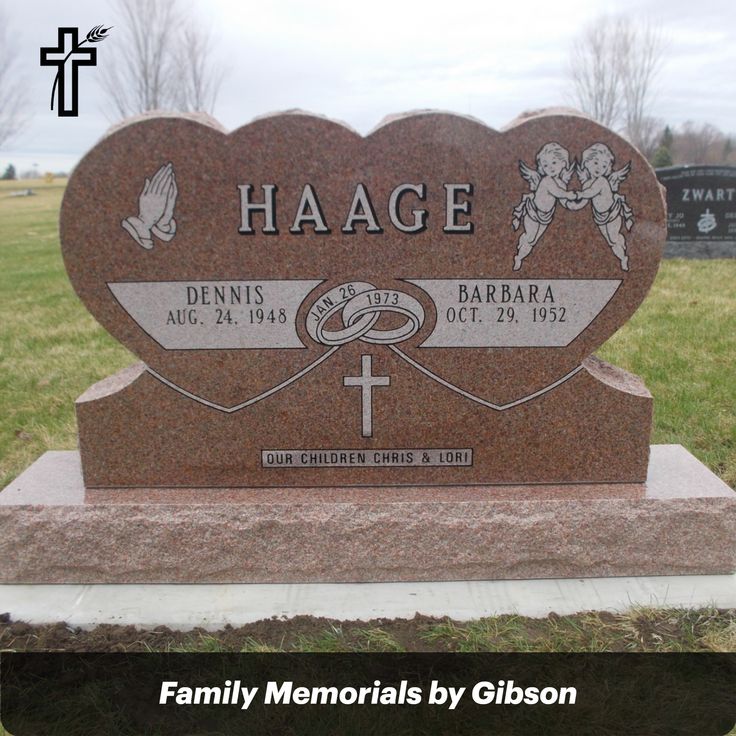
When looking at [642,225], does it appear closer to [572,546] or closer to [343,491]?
[572,546]

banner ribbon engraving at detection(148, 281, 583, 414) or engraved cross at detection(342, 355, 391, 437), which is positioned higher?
banner ribbon engraving at detection(148, 281, 583, 414)

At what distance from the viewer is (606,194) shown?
10.5 ft

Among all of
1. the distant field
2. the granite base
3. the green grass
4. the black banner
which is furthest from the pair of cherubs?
the green grass

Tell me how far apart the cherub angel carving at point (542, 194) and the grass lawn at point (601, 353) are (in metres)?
1.65

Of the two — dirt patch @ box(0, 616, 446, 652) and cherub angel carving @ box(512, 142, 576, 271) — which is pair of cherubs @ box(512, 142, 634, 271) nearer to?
cherub angel carving @ box(512, 142, 576, 271)

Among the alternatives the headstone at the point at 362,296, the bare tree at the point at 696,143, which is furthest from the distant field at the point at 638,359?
the bare tree at the point at 696,143

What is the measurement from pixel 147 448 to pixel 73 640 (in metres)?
0.86

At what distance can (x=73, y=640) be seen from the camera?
296 cm

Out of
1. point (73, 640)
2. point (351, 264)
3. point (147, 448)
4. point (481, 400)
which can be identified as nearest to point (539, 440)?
point (481, 400)

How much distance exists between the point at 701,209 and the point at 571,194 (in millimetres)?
9402

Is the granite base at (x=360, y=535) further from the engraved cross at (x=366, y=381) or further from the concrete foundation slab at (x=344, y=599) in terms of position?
the engraved cross at (x=366, y=381)

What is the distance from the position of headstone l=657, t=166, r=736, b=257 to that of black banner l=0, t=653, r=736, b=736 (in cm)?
988

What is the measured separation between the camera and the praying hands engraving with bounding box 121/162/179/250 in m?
3.14

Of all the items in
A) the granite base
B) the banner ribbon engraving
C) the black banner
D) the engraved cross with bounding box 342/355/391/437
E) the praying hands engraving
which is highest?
Result: the praying hands engraving
